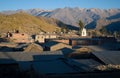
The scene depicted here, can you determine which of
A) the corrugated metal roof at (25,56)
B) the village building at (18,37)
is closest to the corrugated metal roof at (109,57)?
the corrugated metal roof at (25,56)

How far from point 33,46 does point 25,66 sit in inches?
571

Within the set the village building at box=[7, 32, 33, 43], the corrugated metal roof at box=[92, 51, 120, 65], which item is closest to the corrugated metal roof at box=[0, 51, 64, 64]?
the corrugated metal roof at box=[92, 51, 120, 65]

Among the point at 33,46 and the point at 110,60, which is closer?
the point at 110,60

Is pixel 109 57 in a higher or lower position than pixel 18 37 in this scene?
lower

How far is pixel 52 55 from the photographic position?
3253cm

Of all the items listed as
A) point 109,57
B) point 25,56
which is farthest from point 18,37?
point 109,57

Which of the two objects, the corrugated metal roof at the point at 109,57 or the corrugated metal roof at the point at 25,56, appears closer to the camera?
the corrugated metal roof at the point at 109,57

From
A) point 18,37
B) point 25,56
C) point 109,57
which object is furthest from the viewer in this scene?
point 18,37

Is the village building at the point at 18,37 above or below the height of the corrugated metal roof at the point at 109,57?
above

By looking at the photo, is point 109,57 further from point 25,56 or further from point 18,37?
point 18,37

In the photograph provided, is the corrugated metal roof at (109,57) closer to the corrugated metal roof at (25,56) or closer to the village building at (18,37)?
the corrugated metal roof at (25,56)

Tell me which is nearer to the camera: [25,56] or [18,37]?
[25,56]

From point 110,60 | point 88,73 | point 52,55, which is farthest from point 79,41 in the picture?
point 88,73

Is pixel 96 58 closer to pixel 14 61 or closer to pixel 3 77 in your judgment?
pixel 14 61
